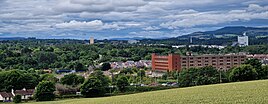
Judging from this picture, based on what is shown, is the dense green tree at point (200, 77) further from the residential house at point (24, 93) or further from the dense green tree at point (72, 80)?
the residential house at point (24, 93)

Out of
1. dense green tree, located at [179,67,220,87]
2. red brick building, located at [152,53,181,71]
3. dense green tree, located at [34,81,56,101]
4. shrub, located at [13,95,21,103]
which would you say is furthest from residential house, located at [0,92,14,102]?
red brick building, located at [152,53,181,71]

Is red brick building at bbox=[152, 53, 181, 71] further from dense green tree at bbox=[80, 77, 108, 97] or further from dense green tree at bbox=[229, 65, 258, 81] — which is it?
dense green tree at bbox=[80, 77, 108, 97]

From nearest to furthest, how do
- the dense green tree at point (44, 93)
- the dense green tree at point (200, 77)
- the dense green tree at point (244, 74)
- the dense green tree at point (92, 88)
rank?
the dense green tree at point (44, 93), the dense green tree at point (92, 88), the dense green tree at point (244, 74), the dense green tree at point (200, 77)

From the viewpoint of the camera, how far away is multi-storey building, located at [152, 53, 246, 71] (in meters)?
121

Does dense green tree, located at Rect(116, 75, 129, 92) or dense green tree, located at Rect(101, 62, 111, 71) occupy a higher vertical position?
dense green tree, located at Rect(116, 75, 129, 92)

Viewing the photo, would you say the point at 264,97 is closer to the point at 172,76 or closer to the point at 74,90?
the point at 74,90

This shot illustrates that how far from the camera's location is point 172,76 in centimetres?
9925

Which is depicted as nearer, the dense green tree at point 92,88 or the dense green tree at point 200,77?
the dense green tree at point 92,88

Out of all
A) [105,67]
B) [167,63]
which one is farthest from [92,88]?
[105,67]

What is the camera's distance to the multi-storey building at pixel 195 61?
120938 millimetres

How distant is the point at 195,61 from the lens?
12406 cm

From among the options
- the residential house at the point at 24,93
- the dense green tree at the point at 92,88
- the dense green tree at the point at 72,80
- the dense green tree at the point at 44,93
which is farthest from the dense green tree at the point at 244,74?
the residential house at the point at 24,93

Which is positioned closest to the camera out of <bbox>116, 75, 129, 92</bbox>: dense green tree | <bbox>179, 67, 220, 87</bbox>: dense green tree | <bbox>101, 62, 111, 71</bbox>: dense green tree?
<bbox>179, 67, 220, 87</bbox>: dense green tree

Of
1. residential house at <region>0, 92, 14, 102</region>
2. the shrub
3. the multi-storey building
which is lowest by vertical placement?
the multi-storey building
